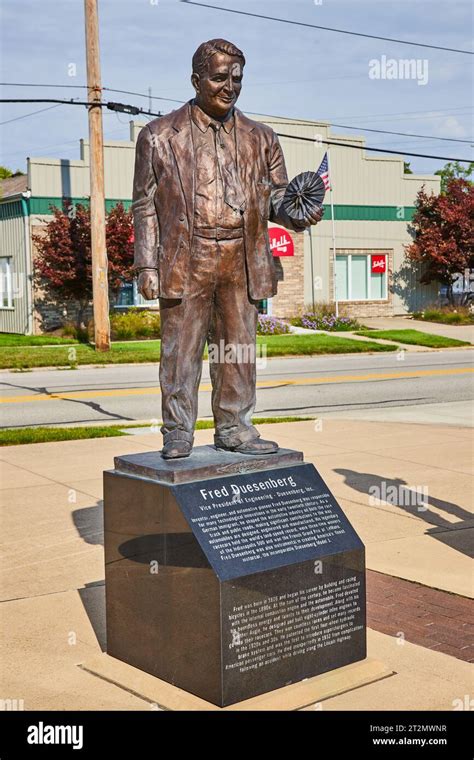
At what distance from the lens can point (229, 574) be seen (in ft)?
15.6

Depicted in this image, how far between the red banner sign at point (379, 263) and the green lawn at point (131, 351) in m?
6.65

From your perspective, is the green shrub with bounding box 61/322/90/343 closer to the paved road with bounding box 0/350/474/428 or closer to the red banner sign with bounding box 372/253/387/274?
the paved road with bounding box 0/350/474/428

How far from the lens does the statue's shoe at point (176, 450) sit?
17.7 feet

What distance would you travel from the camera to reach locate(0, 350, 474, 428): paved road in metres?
14.8

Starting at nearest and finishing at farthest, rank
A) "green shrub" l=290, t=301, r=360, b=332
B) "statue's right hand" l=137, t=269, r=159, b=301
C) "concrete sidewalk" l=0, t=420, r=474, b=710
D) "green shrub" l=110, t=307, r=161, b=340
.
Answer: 1. "concrete sidewalk" l=0, t=420, r=474, b=710
2. "statue's right hand" l=137, t=269, r=159, b=301
3. "green shrub" l=110, t=307, r=161, b=340
4. "green shrub" l=290, t=301, r=360, b=332

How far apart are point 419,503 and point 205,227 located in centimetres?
427

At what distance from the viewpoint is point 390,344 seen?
27266mm

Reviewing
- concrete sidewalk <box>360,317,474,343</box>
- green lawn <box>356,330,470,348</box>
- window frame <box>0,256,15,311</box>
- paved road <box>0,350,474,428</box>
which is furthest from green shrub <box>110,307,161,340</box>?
concrete sidewalk <box>360,317,474,343</box>

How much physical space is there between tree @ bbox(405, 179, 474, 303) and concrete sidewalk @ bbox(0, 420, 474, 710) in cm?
2056

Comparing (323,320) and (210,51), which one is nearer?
(210,51)

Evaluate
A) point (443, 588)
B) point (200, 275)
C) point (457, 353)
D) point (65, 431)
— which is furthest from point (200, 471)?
point (457, 353)

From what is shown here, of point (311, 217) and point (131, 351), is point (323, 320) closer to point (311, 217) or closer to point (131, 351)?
point (131, 351)

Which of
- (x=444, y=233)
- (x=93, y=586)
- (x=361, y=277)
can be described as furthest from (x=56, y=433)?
(x=444, y=233)

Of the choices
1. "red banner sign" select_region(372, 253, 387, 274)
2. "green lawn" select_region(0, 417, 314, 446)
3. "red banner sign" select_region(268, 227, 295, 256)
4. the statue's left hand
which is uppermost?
"red banner sign" select_region(268, 227, 295, 256)
